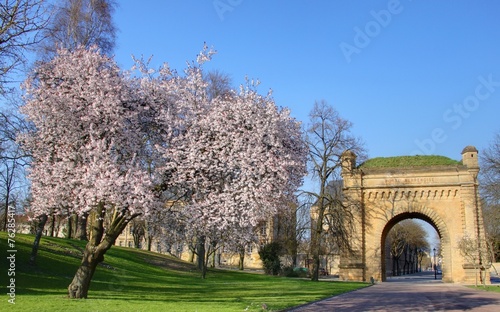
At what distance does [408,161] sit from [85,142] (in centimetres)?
3259

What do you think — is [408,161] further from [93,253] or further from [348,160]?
[93,253]

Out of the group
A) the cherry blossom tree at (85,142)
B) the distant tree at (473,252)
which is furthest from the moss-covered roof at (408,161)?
the cherry blossom tree at (85,142)

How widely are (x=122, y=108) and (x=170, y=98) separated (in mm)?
1812

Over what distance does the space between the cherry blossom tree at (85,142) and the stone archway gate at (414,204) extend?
27405 mm

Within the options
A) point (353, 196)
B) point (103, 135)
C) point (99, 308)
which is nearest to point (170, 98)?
point (103, 135)

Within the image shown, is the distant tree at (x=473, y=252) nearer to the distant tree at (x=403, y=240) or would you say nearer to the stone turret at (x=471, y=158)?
the stone turret at (x=471, y=158)

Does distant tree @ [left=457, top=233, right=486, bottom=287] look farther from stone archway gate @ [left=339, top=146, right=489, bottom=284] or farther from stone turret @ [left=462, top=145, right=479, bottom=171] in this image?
stone turret @ [left=462, top=145, right=479, bottom=171]

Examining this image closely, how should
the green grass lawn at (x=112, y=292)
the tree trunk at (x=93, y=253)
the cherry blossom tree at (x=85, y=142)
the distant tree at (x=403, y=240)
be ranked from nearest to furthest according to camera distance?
the green grass lawn at (x=112, y=292) < the cherry blossom tree at (x=85, y=142) < the tree trunk at (x=93, y=253) < the distant tree at (x=403, y=240)

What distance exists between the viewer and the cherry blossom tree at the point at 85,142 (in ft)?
47.0

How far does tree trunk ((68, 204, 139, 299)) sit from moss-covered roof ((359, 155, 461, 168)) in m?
30.2

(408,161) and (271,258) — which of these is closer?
(408,161)

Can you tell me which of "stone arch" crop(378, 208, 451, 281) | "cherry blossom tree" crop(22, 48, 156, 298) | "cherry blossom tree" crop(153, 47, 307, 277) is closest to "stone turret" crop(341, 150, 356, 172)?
"stone arch" crop(378, 208, 451, 281)

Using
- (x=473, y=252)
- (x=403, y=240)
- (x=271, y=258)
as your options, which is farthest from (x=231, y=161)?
(x=403, y=240)

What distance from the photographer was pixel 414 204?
39.0 metres
